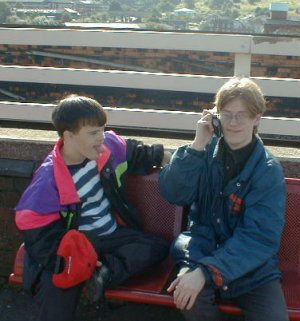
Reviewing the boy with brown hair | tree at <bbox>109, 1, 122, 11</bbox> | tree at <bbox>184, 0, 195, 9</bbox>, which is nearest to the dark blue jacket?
the boy with brown hair

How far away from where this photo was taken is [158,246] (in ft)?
9.75

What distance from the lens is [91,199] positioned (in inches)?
116

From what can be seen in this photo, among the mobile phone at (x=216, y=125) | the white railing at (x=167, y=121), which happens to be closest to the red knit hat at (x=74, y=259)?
the mobile phone at (x=216, y=125)

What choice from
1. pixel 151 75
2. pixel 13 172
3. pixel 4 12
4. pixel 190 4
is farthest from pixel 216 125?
pixel 190 4

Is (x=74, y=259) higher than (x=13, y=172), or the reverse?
(x=13, y=172)

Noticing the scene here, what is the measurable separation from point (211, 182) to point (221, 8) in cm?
4282

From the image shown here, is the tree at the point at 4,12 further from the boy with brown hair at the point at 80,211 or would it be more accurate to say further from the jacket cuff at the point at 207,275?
the jacket cuff at the point at 207,275

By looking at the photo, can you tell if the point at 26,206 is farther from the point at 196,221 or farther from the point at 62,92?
the point at 62,92

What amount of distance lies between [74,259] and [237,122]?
953 millimetres

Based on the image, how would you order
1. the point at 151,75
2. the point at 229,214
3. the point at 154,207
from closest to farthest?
the point at 229,214 < the point at 154,207 < the point at 151,75

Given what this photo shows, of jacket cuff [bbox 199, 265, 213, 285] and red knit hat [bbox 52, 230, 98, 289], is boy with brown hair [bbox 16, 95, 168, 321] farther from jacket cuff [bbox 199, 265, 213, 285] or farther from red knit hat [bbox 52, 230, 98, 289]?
jacket cuff [bbox 199, 265, 213, 285]

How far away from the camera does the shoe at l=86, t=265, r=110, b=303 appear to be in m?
2.71

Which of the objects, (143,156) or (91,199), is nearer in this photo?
(91,199)

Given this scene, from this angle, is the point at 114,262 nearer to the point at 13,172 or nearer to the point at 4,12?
the point at 13,172
